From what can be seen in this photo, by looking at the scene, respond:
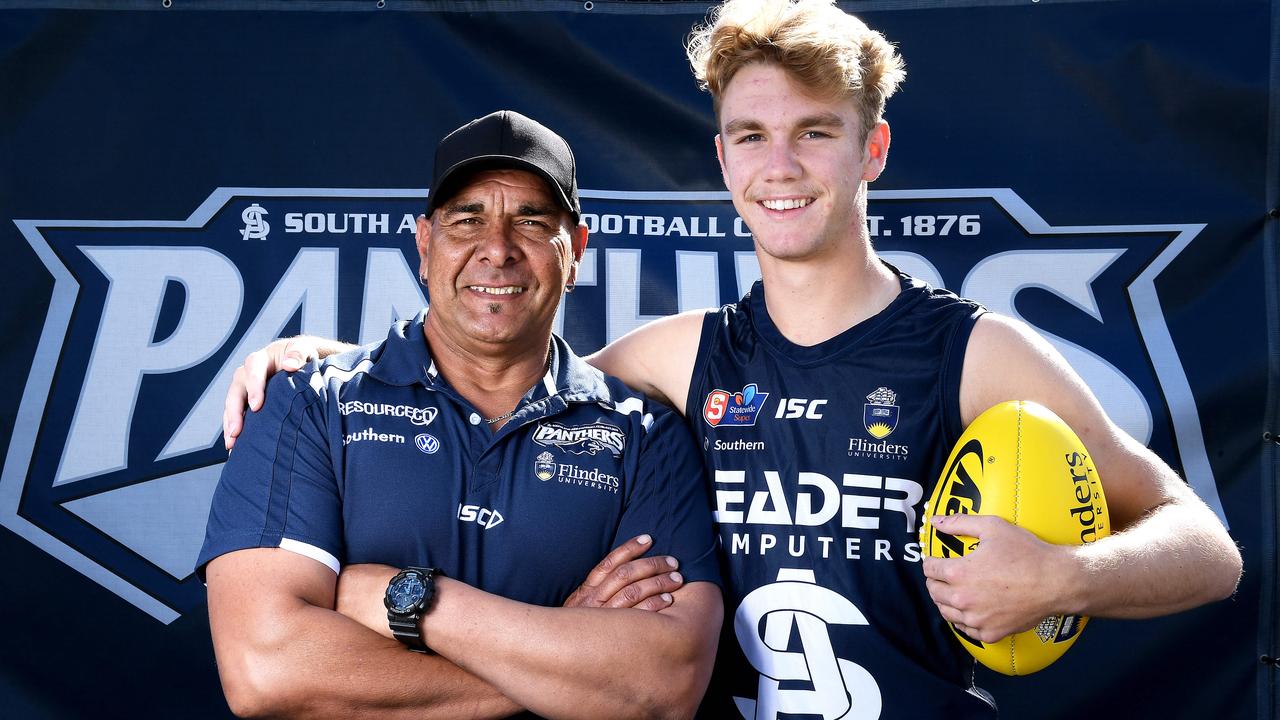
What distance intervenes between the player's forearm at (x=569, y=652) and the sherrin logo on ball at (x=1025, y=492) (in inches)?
17.0

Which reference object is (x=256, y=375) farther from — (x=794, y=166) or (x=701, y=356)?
(x=794, y=166)

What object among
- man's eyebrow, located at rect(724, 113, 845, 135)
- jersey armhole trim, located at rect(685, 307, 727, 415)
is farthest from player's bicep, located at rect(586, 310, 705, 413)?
man's eyebrow, located at rect(724, 113, 845, 135)

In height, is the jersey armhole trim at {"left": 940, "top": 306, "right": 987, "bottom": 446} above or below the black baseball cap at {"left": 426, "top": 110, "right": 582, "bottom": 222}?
below

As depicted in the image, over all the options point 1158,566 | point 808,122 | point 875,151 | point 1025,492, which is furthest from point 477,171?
point 1158,566

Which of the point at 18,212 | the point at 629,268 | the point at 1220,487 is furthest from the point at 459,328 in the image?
the point at 1220,487

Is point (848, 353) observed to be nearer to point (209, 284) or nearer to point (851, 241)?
point (851, 241)

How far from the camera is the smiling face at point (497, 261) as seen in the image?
182 cm

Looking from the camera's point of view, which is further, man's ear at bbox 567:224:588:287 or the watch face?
man's ear at bbox 567:224:588:287

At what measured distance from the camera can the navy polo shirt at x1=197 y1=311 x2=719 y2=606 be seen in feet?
5.50

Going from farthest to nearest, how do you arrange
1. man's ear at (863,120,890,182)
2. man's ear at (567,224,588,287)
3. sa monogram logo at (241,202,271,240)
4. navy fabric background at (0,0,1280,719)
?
sa monogram logo at (241,202,271,240) → navy fabric background at (0,0,1280,719) → man's ear at (567,224,588,287) → man's ear at (863,120,890,182)

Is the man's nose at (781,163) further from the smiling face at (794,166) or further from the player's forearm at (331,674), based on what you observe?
the player's forearm at (331,674)

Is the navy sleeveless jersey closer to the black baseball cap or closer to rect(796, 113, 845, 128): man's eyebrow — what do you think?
rect(796, 113, 845, 128): man's eyebrow

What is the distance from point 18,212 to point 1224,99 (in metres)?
3.08

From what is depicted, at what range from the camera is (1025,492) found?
1512mm
